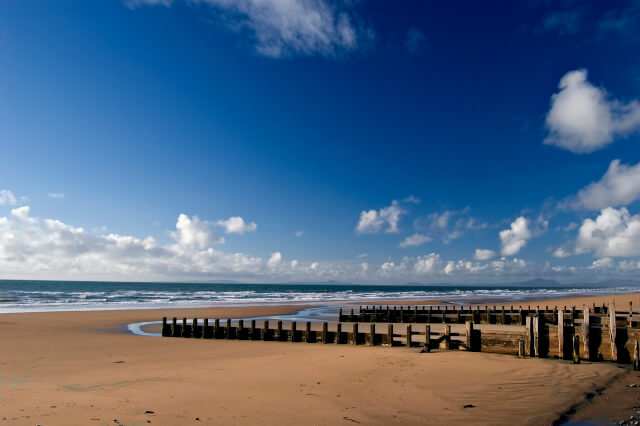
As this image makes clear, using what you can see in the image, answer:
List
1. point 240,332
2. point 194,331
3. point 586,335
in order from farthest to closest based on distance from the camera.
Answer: point 194,331
point 240,332
point 586,335

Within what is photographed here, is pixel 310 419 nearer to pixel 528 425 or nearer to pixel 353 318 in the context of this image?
pixel 528 425

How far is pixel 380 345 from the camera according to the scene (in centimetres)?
1916

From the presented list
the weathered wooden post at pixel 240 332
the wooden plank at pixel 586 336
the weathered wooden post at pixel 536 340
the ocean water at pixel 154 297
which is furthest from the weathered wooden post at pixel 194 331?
the ocean water at pixel 154 297

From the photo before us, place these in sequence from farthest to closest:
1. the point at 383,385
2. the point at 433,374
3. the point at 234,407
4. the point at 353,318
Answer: the point at 353,318 → the point at 433,374 → the point at 383,385 → the point at 234,407

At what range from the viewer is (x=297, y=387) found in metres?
11.8

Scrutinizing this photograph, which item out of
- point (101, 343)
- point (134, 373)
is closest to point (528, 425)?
point (134, 373)

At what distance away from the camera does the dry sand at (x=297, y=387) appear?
942 cm

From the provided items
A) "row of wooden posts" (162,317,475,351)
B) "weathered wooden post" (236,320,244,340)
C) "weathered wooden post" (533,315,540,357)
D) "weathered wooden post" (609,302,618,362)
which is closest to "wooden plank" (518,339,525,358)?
"weathered wooden post" (533,315,540,357)

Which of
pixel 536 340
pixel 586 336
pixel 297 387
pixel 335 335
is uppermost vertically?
pixel 586 336

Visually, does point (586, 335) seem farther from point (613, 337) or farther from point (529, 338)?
point (529, 338)

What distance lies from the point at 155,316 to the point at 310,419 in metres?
30.6

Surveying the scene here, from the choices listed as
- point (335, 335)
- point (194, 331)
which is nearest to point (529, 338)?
point (335, 335)

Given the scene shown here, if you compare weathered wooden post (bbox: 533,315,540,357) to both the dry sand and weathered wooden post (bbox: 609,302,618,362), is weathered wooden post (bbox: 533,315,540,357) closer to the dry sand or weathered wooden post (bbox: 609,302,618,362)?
the dry sand

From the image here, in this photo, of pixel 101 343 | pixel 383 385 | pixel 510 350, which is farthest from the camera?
pixel 101 343
